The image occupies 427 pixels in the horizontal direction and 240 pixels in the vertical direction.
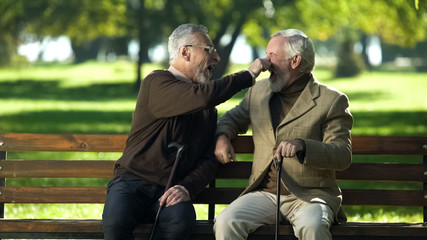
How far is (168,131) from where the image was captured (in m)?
4.98

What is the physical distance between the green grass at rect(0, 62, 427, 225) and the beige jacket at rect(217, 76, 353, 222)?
118 inches

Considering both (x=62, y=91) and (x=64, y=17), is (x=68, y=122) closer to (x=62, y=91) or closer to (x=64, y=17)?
(x=64, y=17)

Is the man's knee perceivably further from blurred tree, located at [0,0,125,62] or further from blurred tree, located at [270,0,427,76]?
blurred tree, located at [0,0,125,62]

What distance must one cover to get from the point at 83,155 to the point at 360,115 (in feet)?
42.0

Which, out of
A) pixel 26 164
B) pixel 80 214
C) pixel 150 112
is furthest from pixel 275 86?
pixel 80 214

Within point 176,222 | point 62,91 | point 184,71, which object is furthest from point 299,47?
point 62,91

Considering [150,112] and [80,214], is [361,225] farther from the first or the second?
→ [80,214]

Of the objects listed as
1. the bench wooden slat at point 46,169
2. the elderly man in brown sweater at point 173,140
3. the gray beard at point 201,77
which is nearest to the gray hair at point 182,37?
the elderly man in brown sweater at point 173,140

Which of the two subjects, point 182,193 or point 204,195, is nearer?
point 182,193

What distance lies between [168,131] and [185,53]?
51cm

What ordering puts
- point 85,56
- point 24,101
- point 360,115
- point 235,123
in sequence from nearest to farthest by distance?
1. point 235,123
2. point 360,115
3. point 24,101
4. point 85,56

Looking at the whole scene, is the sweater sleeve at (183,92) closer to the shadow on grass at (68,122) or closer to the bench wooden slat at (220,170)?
the bench wooden slat at (220,170)

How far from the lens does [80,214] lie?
806 cm

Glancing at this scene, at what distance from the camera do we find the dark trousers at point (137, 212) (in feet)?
15.5
